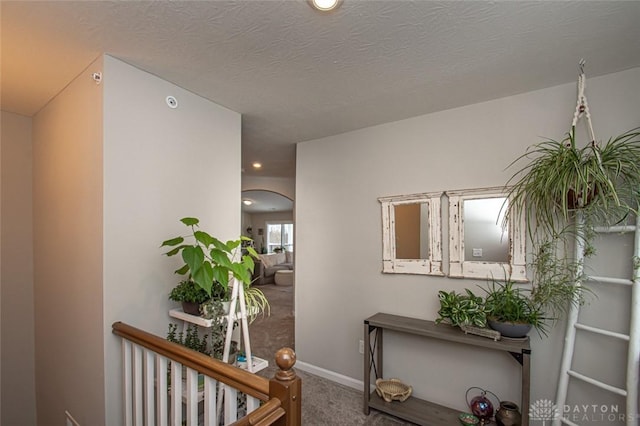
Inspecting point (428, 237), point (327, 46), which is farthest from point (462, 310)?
point (327, 46)

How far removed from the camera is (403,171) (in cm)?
270

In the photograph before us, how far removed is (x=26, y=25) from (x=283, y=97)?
1.43 metres

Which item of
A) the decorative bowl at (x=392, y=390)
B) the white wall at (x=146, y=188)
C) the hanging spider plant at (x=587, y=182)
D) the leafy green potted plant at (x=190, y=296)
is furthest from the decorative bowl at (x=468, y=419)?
the white wall at (x=146, y=188)

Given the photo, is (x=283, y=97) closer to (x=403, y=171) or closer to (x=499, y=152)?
(x=403, y=171)

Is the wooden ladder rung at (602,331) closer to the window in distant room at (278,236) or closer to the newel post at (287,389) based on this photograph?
the newel post at (287,389)

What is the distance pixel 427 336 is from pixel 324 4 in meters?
2.26

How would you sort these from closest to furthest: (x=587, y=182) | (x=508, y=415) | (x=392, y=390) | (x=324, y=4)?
(x=324, y=4)
(x=587, y=182)
(x=508, y=415)
(x=392, y=390)

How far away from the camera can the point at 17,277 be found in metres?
2.55

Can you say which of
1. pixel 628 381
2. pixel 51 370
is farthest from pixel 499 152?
pixel 51 370

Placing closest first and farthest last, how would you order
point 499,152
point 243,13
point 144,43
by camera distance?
point 243,13, point 144,43, point 499,152


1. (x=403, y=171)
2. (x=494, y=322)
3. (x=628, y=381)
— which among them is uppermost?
(x=403, y=171)

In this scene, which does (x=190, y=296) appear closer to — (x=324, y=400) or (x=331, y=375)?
(x=324, y=400)

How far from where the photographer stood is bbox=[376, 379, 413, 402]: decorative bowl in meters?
2.42

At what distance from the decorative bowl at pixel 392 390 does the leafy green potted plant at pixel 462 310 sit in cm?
67
